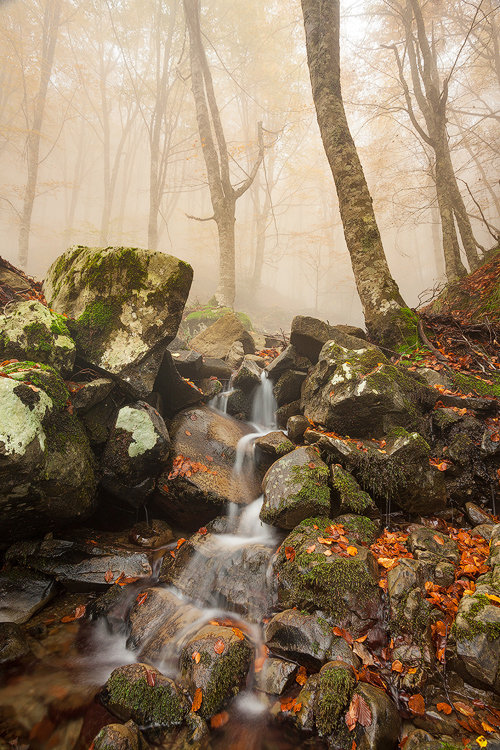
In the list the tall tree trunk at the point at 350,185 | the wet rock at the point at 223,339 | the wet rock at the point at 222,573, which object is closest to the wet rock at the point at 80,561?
the wet rock at the point at 222,573

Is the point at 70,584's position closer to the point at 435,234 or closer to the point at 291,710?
the point at 291,710

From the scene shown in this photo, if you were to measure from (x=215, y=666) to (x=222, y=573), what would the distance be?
1.17 metres

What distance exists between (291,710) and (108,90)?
3484 cm

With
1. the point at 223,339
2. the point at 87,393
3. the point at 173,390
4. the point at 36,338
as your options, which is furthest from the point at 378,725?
the point at 223,339

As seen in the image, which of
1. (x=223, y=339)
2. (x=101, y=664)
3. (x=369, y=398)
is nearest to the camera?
(x=101, y=664)

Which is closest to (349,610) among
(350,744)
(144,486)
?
(350,744)

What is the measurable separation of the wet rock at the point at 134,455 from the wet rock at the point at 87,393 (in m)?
0.36

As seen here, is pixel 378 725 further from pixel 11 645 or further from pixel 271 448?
pixel 11 645

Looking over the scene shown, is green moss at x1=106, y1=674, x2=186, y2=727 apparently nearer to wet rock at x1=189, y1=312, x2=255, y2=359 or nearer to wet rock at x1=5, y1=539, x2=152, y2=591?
wet rock at x1=5, y1=539, x2=152, y2=591

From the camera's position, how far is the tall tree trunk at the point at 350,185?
20.1ft

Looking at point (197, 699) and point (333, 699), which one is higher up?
point (333, 699)

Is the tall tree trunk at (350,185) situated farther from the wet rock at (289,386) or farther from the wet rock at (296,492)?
the wet rock at (296,492)

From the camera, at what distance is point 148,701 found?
2521mm

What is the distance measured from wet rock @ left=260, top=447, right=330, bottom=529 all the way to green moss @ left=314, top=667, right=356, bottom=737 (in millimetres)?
1535
